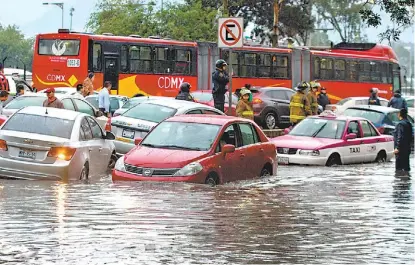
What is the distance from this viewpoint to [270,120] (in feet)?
137

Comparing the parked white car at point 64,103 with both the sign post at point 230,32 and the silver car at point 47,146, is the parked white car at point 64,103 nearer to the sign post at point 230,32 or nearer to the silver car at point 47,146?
the sign post at point 230,32

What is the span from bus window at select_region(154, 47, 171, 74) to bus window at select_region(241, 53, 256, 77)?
4.28 m

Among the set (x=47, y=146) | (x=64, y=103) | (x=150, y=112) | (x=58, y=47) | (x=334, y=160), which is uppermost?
(x=58, y=47)

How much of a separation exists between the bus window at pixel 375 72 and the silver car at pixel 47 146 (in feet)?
121

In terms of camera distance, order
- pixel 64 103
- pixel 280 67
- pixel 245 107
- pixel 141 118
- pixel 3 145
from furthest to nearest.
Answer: pixel 280 67 → pixel 245 107 → pixel 64 103 → pixel 141 118 → pixel 3 145

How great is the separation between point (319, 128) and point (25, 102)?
699 centimetres

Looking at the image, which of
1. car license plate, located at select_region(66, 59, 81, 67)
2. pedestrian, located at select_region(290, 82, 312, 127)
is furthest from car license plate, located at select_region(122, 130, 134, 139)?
car license plate, located at select_region(66, 59, 81, 67)

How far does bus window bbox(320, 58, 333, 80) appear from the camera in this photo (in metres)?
53.6

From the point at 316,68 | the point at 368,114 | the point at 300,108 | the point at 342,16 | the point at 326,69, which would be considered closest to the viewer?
the point at 300,108

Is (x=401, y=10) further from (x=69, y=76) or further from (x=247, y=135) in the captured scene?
(x=69, y=76)

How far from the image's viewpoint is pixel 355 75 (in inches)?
2174

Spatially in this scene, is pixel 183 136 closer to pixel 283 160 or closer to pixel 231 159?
pixel 231 159

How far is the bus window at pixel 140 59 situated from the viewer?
43938mm

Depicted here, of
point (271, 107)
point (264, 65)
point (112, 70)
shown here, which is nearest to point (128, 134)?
point (271, 107)
